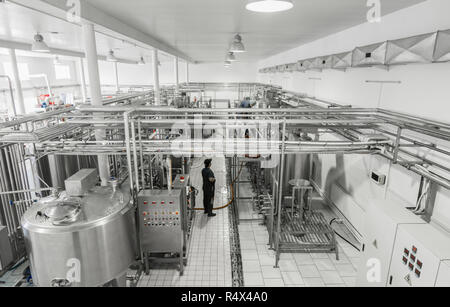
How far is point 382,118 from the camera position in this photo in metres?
4.32

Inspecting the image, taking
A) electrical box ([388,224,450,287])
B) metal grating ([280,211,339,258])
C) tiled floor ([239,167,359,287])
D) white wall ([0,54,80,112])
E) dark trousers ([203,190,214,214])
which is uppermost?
white wall ([0,54,80,112])

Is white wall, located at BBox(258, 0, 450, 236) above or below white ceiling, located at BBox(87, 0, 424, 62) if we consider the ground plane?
below

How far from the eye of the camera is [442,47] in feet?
10.0

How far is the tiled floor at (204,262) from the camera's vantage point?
4902mm

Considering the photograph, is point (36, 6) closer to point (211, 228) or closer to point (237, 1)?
point (237, 1)

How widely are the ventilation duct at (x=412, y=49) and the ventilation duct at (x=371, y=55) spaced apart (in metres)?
0.11

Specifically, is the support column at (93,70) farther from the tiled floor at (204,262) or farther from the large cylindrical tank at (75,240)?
the tiled floor at (204,262)

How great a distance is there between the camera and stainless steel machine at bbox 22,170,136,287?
351 centimetres

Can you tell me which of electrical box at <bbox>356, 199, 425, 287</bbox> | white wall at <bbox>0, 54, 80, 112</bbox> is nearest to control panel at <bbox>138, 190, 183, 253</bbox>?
electrical box at <bbox>356, 199, 425, 287</bbox>

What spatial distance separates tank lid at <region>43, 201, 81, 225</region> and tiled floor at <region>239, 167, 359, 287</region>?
3.03 metres

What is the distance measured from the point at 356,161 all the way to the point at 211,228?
365cm

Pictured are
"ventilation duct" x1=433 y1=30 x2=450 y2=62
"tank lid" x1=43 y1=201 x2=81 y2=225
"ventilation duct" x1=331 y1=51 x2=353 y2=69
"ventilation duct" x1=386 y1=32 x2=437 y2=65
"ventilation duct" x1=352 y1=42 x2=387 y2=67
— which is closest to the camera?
"ventilation duct" x1=433 y1=30 x2=450 y2=62

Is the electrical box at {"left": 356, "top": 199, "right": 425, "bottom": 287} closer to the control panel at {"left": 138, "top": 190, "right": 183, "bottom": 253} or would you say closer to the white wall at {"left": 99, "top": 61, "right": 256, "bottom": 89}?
the control panel at {"left": 138, "top": 190, "right": 183, "bottom": 253}

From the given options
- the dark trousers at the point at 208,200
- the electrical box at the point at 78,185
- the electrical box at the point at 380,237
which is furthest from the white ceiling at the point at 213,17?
the dark trousers at the point at 208,200
